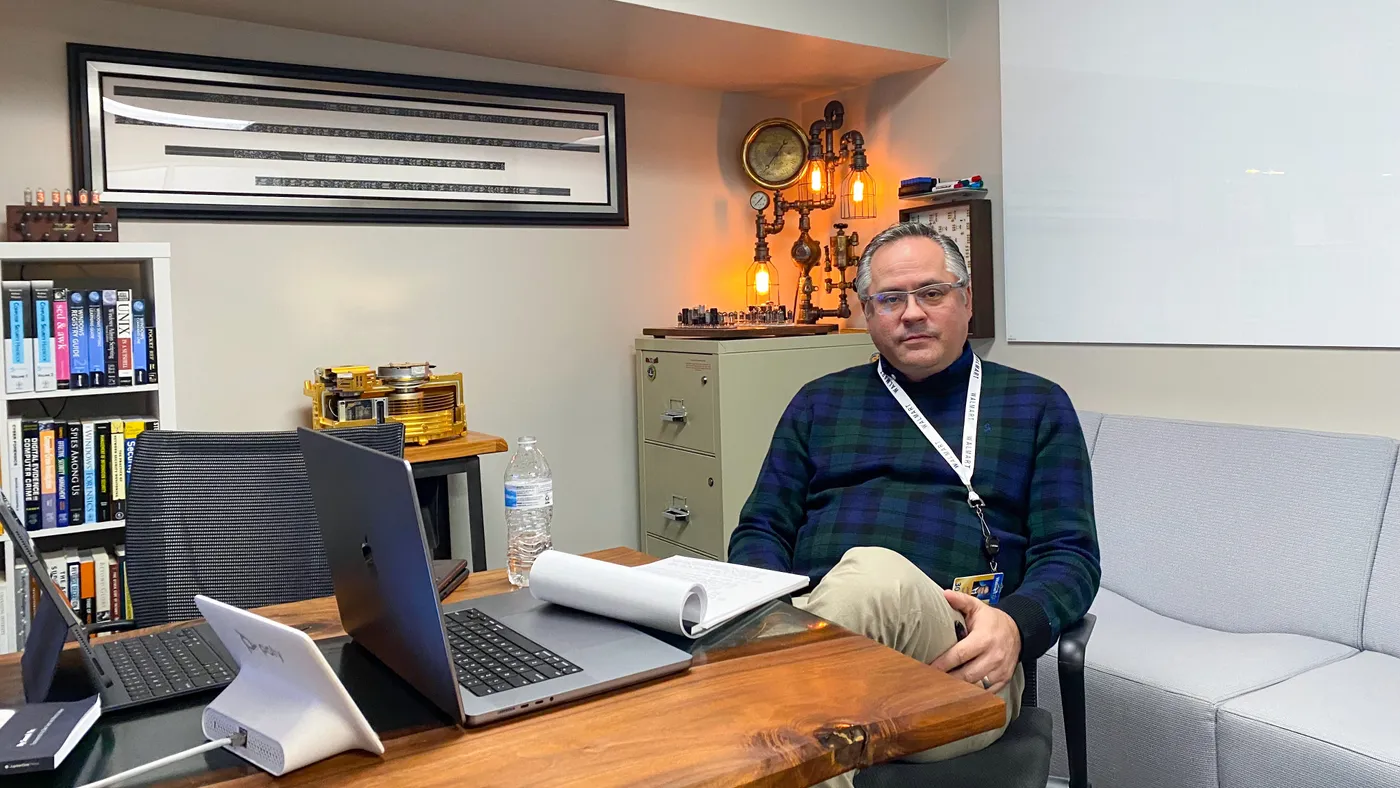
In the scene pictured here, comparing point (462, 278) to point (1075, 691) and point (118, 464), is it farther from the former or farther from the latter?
point (1075, 691)

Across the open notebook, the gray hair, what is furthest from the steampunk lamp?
the open notebook

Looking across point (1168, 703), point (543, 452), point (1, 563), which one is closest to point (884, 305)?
point (1168, 703)

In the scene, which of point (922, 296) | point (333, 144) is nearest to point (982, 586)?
point (922, 296)

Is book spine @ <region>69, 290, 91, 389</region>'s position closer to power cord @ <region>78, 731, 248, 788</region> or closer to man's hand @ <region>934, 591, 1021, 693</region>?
power cord @ <region>78, 731, 248, 788</region>

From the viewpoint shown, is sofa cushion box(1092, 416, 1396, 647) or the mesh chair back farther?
sofa cushion box(1092, 416, 1396, 647)

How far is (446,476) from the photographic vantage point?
3.11 metres

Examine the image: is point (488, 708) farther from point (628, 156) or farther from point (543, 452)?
point (628, 156)

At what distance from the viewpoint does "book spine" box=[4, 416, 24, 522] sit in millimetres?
2305

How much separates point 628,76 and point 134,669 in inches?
116

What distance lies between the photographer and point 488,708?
926mm

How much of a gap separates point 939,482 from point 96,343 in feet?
6.69

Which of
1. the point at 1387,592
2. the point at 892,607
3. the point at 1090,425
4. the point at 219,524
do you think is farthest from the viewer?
the point at 1090,425

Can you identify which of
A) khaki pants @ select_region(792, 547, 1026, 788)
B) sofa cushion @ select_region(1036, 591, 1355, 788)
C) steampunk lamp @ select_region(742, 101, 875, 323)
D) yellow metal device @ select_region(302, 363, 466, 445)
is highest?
steampunk lamp @ select_region(742, 101, 875, 323)

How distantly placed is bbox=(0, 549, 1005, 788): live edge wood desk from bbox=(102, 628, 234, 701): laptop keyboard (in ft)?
0.15
